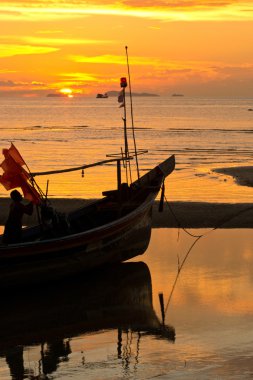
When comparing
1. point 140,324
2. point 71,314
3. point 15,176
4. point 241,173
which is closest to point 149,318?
point 140,324

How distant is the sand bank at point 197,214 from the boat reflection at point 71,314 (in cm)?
602

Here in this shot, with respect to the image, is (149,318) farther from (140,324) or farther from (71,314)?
(71,314)

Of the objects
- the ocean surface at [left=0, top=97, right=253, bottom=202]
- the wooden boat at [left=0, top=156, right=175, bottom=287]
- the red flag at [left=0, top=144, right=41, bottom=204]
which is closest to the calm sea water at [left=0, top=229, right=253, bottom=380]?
the wooden boat at [left=0, top=156, right=175, bottom=287]

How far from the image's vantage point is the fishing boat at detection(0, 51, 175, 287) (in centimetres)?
1487

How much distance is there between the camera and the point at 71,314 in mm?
13805

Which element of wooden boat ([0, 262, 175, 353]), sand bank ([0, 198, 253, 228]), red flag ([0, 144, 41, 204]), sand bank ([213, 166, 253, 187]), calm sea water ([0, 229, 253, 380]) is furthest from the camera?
sand bank ([213, 166, 253, 187])

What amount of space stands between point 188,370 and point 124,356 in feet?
3.79

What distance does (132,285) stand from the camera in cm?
1608

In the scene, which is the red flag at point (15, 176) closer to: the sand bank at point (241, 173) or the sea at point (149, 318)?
the sea at point (149, 318)

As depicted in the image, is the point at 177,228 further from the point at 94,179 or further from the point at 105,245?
the point at 94,179

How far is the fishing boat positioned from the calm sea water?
405 millimetres

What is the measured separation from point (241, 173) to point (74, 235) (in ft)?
81.4

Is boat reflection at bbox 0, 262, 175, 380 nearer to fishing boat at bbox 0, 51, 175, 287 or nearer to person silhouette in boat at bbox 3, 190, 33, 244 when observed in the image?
fishing boat at bbox 0, 51, 175, 287

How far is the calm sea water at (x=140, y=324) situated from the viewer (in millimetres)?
10688
